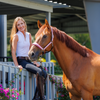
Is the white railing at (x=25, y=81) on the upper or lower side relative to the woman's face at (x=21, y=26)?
lower

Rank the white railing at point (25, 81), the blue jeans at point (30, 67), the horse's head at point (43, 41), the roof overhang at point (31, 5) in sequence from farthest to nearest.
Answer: the roof overhang at point (31, 5) → the blue jeans at point (30, 67) → the white railing at point (25, 81) → the horse's head at point (43, 41)

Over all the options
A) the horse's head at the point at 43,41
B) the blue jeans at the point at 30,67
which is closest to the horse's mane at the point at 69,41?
the horse's head at the point at 43,41

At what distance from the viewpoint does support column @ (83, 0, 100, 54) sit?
617 cm

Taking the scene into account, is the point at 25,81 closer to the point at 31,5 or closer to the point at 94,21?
the point at 31,5

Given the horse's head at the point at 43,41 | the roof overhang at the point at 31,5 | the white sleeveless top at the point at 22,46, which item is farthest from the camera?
the roof overhang at the point at 31,5

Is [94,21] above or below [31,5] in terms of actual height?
below

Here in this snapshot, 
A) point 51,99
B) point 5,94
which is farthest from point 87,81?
point 51,99

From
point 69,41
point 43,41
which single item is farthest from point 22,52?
point 69,41

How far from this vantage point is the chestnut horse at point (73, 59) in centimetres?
299

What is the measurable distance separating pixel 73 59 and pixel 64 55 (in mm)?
161

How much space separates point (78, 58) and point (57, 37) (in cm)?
47

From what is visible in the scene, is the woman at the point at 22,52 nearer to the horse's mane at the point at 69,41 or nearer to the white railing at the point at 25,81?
the white railing at the point at 25,81

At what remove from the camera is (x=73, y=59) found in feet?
10.5

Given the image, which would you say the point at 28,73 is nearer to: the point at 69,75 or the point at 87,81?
the point at 69,75
